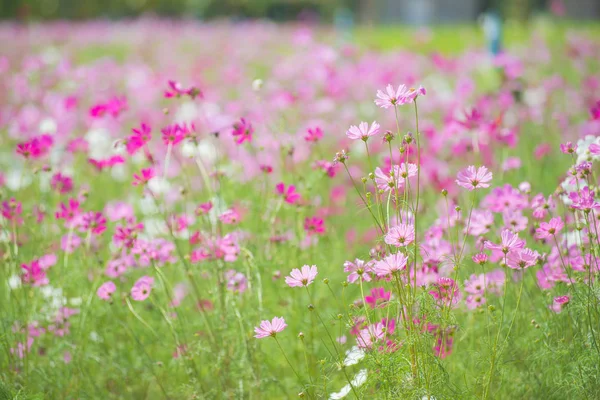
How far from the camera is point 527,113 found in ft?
11.5

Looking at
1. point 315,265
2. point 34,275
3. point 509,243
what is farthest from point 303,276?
point 34,275

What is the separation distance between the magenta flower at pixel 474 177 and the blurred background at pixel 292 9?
47.1ft

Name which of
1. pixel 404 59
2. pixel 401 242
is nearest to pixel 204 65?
pixel 404 59

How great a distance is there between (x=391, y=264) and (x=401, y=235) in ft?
0.22

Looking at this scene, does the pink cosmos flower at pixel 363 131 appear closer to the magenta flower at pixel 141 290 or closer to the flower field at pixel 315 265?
the flower field at pixel 315 265

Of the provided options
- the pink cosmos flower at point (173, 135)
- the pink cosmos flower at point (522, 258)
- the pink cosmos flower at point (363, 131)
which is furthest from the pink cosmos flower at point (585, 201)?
the pink cosmos flower at point (173, 135)

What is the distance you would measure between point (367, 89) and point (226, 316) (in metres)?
2.93

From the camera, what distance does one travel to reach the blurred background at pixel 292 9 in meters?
18.2

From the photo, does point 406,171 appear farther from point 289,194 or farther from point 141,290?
point 141,290

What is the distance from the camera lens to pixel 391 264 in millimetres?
1232

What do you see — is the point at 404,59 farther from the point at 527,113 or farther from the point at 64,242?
the point at 64,242

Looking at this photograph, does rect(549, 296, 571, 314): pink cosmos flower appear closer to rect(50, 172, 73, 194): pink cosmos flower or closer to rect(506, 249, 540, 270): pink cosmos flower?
rect(506, 249, 540, 270): pink cosmos flower

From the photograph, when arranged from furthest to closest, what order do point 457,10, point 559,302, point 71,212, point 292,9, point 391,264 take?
point 292,9
point 457,10
point 71,212
point 559,302
point 391,264

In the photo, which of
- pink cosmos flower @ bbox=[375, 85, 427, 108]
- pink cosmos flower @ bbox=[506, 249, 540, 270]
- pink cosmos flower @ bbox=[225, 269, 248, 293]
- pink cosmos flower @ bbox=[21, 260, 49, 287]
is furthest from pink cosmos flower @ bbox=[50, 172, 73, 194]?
pink cosmos flower @ bbox=[506, 249, 540, 270]
